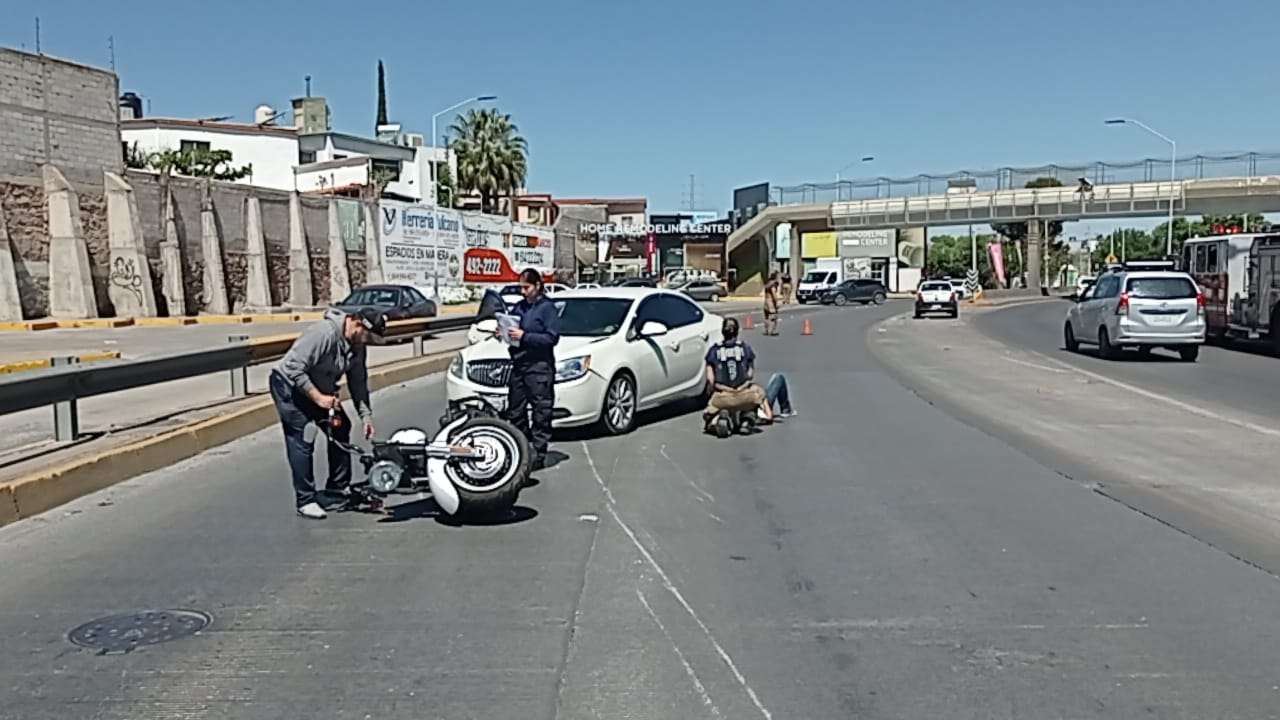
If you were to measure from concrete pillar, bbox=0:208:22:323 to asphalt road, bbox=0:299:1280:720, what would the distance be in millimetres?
26598

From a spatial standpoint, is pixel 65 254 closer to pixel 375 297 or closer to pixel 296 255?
pixel 375 297

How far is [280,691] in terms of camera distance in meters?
5.00

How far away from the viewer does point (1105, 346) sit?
79.6 ft

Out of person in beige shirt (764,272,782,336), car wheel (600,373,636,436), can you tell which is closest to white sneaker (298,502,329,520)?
car wheel (600,373,636,436)

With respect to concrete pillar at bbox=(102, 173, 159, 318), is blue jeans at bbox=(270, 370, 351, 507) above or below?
below

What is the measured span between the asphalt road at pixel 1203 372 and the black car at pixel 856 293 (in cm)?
3787

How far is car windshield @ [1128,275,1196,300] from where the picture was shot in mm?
23203

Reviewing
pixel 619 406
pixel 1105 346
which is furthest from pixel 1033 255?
pixel 619 406

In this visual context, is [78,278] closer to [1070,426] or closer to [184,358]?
[184,358]

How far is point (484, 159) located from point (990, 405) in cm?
6101

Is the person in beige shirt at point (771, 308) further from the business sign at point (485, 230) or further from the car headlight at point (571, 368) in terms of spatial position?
the business sign at point (485, 230)

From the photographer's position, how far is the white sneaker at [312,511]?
335 inches

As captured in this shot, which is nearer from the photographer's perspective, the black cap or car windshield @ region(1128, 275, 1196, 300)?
the black cap

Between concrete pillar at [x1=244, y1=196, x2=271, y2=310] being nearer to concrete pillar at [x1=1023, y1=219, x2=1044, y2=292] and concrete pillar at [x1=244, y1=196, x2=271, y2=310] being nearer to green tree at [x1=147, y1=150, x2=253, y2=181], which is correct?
green tree at [x1=147, y1=150, x2=253, y2=181]
